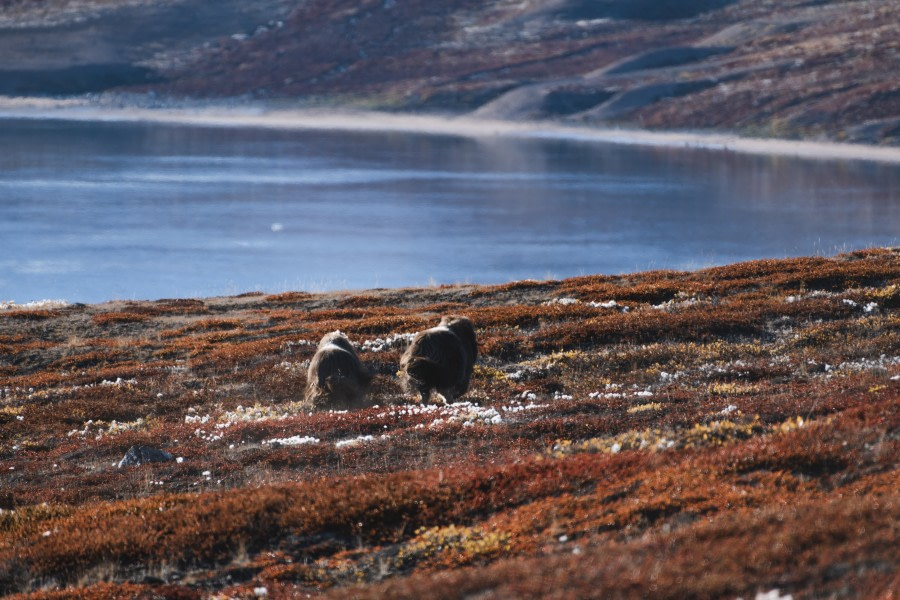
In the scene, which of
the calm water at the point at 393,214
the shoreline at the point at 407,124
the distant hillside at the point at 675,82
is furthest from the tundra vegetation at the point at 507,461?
the distant hillside at the point at 675,82

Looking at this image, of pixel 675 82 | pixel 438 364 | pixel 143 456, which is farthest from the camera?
pixel 675 82

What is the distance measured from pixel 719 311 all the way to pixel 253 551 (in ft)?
60.6

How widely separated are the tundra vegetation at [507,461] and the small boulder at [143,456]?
331 millimetres

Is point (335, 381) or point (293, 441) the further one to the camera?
point (335, 381)

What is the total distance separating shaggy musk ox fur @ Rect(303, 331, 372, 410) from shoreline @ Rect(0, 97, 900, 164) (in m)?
114

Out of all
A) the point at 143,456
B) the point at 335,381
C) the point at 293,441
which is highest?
the point at 143,456

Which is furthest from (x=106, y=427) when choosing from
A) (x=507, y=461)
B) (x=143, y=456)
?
(x=507, y=461)

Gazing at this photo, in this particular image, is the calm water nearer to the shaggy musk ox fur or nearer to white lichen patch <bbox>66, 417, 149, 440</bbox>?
the shaggy musk ox fur

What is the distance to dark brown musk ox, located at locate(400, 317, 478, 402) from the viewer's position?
1906 centimetres

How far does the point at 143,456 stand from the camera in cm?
1570

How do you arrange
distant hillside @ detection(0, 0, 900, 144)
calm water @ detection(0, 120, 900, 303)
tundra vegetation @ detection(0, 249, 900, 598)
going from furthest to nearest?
1. distant hillside @ detection(0, 0, 900, 144)
2. calm water @ detection(0, 120, 900, 303)
3. tundra vegetation @ detection(0, 249, 900, 598)

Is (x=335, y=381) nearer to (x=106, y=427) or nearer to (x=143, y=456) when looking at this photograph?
(x=143, y=456)

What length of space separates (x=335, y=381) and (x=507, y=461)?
26.0 feet

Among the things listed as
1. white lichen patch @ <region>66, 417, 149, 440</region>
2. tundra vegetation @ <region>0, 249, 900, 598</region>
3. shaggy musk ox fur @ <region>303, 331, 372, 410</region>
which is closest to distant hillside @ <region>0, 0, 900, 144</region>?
tundra vegetation @ <region>0, 249, 900, 598</region>
